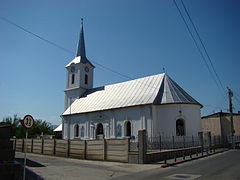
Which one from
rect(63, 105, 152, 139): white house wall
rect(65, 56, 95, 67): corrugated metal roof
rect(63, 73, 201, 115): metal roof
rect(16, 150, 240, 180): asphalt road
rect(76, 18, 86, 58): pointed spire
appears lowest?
rect(16, 150, 240, 180): asphalt road

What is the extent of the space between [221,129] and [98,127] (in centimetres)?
2726

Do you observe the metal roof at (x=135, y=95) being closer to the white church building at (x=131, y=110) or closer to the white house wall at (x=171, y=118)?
the white church building at (x=131, y=110)

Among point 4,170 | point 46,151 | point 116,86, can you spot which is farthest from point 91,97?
point 4,170

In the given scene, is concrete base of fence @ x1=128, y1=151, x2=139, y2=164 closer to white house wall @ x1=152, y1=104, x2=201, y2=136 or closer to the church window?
white house wall @ x1=152, y1=104, x2=201, y2=136

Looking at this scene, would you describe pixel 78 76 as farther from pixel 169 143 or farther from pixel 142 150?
pixel 142 150

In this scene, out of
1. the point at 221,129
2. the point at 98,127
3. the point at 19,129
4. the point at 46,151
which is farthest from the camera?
the point at 19,129

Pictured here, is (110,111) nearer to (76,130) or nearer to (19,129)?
(76,130)

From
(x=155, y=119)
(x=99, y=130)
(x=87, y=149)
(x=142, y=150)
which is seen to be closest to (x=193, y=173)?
(x=142, y=150)

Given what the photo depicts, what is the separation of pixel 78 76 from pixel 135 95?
15.9 metres

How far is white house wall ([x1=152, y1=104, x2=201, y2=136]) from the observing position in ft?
94.4

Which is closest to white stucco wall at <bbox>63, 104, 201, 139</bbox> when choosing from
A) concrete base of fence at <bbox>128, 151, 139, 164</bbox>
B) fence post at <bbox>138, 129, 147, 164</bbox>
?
concrete base of fence at <bbox>128, 151, 139, 164</bbox>

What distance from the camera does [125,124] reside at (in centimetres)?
3162

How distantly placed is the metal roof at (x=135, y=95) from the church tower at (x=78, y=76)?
10.0 ft

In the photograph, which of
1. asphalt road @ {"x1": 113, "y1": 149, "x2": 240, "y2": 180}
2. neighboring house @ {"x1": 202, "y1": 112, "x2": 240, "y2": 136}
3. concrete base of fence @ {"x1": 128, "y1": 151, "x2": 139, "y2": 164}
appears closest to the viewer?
asphalt road @ {"x1": 113, "y1": 149, "x2": 240, "y2": 180}
